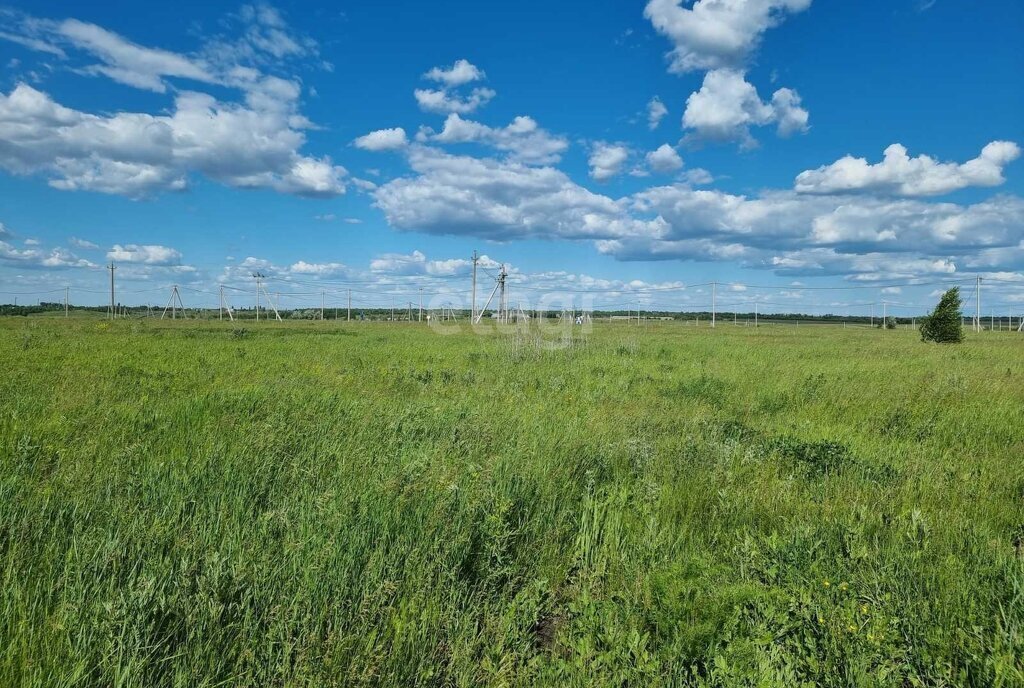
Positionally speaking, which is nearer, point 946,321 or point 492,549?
point 492,549

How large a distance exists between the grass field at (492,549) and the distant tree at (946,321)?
29172 mm

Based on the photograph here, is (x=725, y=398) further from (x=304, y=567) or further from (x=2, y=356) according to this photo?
(x=2, y=356)

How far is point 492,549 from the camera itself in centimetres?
352

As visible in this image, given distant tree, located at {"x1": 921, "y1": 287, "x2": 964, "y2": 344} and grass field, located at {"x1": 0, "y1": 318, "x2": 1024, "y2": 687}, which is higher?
distant tree, located at {"x1": 921, "y1": 287, "x2": 964, "y2": 344}

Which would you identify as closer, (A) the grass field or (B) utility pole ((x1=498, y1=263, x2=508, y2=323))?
(A) the grass field

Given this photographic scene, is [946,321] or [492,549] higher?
[946,321]

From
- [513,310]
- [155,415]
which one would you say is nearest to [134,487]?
[155,415]

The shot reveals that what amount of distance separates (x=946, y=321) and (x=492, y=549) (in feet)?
122

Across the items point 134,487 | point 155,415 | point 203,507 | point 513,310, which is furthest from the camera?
point 513,310

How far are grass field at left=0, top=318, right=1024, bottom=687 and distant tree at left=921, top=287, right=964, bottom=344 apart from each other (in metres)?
29.2

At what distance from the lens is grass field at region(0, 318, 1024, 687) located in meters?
2.54

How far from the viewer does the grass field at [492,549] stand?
2541 millimetres

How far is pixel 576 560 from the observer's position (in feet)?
12.5

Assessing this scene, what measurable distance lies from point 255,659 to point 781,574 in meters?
2.81
